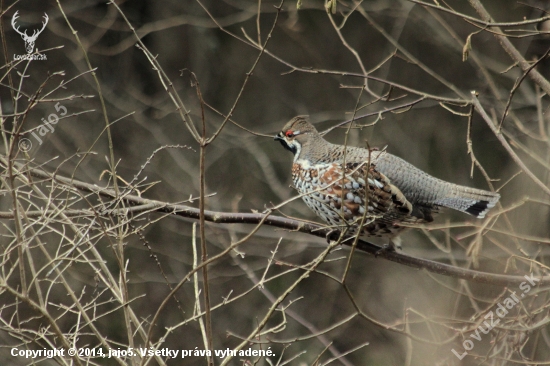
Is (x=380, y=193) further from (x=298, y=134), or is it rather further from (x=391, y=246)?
(x=298, y=134)

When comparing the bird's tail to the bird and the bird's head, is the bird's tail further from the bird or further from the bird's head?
the bird's head

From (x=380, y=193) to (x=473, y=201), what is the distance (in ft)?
2.41

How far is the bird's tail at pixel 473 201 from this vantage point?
5.17 meters

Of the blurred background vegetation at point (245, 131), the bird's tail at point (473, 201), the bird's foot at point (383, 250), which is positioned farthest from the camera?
the blurred background vegetation at point (245, 131)

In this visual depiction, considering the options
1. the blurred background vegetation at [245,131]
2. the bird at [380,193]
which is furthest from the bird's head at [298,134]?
the blurred background vegetation at [245,131]

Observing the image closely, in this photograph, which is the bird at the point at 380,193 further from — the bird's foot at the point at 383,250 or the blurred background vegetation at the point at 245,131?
the blurred background vegetation at the point at 245,131

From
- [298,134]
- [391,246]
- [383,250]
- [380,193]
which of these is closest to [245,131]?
[298,134]

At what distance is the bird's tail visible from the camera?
17.0 feet

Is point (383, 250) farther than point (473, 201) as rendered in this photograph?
No

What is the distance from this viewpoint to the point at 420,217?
5441mm

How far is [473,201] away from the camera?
5188mm

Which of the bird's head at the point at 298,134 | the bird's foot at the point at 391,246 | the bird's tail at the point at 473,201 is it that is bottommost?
the bird's foot at the point at 391,246

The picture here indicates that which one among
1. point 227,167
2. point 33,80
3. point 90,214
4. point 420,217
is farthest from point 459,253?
point 33,80

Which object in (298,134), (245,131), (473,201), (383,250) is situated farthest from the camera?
(245,131)
